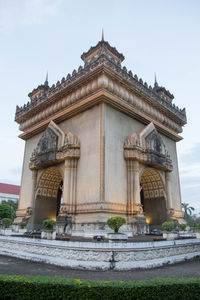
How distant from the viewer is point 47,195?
71.7ft

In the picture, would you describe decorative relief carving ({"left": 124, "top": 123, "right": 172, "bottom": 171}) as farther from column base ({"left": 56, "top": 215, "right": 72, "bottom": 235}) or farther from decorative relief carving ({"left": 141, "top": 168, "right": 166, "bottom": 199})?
column base ({"left": 56, "top": 215, "right": 72, "bottom": 235})

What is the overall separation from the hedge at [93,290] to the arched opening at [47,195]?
50.7ft

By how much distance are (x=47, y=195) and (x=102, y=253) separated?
14485mm

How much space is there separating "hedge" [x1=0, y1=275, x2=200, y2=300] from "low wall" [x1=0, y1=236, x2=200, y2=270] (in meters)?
3.60

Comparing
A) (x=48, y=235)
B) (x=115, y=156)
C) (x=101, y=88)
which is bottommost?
(x=48, y=235)

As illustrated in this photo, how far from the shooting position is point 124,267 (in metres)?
8.22

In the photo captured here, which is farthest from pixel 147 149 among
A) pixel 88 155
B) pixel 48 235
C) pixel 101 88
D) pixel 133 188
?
pixel 48 235

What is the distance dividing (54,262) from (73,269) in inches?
46.9

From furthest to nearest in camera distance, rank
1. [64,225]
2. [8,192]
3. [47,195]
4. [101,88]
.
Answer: [8,192]
[47,195]
[101,88]
[64,225]

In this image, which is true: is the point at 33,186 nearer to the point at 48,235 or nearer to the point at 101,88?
the point at 101,88

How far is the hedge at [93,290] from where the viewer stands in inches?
178

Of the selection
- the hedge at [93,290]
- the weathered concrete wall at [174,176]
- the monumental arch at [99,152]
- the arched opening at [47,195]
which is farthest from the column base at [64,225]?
the weathered concrete wall at [174,176]

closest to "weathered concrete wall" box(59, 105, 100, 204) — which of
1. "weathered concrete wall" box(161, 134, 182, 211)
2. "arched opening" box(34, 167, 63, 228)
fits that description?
"arched opening" box(34, 167, 63, 228)

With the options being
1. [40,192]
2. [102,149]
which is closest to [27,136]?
[40,192]
